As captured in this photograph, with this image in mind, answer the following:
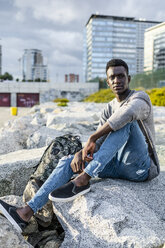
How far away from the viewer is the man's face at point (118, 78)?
2.47 m

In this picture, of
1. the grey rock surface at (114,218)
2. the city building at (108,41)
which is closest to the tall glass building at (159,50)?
the city building at (108,41)

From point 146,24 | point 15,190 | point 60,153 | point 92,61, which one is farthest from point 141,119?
point 146,24

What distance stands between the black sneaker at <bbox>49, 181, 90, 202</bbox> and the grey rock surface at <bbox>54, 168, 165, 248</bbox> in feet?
0.20

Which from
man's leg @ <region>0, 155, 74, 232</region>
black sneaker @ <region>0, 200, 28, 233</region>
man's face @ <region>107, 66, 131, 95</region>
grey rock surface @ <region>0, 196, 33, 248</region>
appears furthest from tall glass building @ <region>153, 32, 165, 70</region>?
grey rock surface @ <region>0, 196, 33, 248</region>

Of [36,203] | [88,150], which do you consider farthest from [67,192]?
[88,150]

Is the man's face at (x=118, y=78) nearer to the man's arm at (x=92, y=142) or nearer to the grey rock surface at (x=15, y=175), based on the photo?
the man's arm at (x=92, y=142)

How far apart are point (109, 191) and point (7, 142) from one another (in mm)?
2743

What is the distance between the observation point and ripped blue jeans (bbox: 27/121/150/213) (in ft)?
6.76

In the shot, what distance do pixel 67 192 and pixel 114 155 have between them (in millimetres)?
505

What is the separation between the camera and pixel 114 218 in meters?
1.83

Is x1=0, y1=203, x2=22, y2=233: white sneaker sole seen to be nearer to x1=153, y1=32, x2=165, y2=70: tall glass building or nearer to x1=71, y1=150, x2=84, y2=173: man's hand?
x1=71, y1=150, x2=84, y2=173: man's hand

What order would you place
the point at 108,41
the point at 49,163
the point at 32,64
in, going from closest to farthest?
the point at 49,163, the point at 108,41, the point at 32,64

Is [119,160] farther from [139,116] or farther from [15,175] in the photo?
[15,175]

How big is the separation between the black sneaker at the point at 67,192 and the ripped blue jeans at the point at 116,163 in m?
0.10
